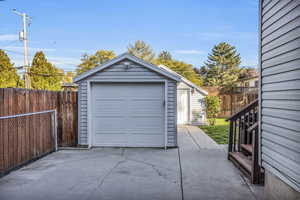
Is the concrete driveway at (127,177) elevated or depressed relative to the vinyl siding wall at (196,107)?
depressed

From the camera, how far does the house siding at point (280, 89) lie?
8.55 feet

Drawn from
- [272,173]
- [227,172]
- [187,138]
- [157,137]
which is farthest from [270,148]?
[187,138]

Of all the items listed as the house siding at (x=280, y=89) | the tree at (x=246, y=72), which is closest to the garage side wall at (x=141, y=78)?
the house siding at (x=280, y=89)

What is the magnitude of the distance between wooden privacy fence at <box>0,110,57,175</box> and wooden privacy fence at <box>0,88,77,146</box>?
4.9 inches

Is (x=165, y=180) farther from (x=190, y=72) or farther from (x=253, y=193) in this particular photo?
(x=190, y=72)

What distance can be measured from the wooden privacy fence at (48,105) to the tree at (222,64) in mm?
30379

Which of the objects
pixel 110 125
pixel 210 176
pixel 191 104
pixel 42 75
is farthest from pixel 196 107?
pixel 42 75

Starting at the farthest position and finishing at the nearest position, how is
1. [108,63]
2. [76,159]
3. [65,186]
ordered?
[108,63]
[76,159]
[65,186]

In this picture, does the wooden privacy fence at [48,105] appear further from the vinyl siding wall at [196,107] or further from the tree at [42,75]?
the tree at [42,75]

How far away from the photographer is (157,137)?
7.57m

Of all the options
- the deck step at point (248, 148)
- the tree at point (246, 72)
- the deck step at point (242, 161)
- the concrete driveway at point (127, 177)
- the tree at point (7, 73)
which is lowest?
the concrete driveway at point (127, 177)

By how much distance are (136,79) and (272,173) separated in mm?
4895

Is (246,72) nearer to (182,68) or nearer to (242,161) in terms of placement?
(182,68)

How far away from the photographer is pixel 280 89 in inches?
118
